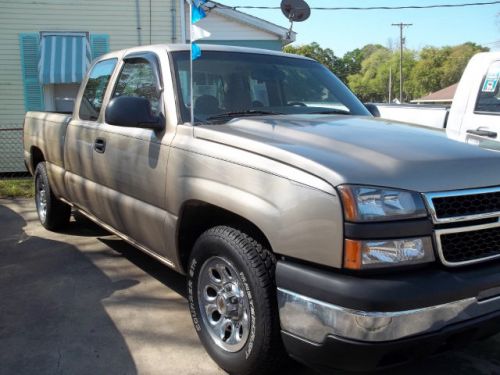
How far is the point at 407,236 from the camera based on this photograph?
2213mm

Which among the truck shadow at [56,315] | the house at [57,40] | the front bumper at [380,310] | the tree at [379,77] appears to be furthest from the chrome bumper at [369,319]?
the tree at [379,77]

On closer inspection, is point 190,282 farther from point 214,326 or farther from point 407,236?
point 407,236

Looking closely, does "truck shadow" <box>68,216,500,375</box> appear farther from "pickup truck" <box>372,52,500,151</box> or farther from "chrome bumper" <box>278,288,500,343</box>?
"pickup truck" <box>372,52,500,151</box>

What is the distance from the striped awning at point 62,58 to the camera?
38.9 ft

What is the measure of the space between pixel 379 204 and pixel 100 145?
2.66 m

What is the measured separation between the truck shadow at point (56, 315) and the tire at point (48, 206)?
436 mm

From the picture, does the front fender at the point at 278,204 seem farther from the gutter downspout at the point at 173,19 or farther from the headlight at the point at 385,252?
the gutter downspout at the point at 173,19

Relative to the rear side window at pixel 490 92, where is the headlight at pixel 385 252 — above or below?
below

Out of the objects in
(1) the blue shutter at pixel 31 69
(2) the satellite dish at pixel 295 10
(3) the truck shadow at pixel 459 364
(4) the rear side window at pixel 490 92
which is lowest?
(3) the truck shadow at pixel 459 364

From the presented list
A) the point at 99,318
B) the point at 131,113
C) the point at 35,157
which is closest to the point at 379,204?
the point at 131,113

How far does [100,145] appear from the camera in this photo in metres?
4.20

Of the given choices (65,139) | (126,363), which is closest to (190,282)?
(126,363)

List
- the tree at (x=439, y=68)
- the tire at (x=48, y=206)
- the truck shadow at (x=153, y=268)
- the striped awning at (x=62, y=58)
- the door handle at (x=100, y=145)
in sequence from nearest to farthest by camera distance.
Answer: the door handle at (x=100, y=145), the truck shadow at (x=153, y=268), the tire at (x=48, y=206), the striped awning at (x=62, y=58), the tree at (x=439, y=68)

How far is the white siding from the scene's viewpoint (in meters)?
12.0
